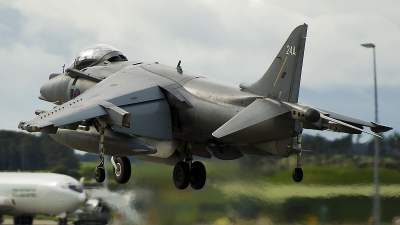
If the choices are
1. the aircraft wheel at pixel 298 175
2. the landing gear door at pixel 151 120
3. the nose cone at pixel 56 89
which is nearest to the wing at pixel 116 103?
the landing gear door at pixel 151 120

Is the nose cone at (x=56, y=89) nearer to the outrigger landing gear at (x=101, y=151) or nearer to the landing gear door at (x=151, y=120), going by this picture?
the outrigger landing gear at (x=101, y=151)

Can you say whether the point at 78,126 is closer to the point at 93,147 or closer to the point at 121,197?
the point at 93,147

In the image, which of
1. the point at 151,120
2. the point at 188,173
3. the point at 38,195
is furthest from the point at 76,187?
the point at 151,120

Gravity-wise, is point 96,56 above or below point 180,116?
above

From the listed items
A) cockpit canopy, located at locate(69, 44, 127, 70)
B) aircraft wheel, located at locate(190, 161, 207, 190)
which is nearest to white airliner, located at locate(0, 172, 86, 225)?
cockpit canopy, located at locate(69, 44, 127, 70)

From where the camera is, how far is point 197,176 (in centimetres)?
2270

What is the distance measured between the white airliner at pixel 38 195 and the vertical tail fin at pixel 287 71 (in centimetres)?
1282

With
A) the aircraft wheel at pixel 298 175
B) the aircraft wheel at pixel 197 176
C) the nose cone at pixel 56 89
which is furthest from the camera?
the nose cone at pixel 56 89

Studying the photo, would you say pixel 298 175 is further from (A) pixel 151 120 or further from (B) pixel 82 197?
(B) pixel 82 197

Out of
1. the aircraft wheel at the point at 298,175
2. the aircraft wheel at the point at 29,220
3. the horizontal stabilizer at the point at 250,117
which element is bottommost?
the aircraft wheel at the point at 29,220

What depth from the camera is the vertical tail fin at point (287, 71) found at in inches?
765

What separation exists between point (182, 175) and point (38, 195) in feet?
38.4

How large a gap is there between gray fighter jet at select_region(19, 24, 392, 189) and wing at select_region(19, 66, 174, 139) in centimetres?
2

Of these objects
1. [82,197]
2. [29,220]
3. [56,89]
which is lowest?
[29,220]
